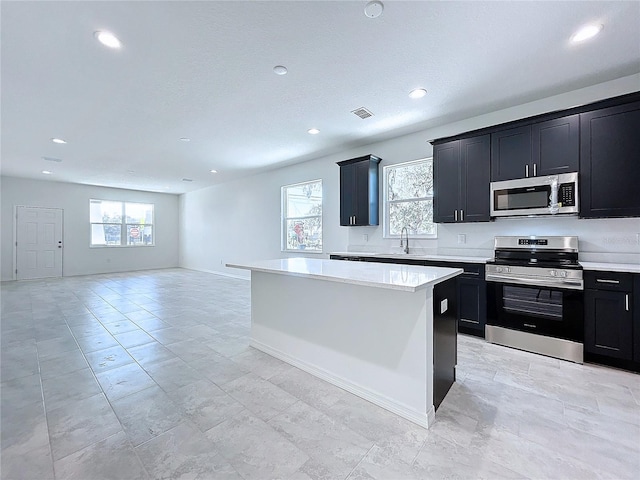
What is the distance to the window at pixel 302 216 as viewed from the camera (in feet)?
19.5

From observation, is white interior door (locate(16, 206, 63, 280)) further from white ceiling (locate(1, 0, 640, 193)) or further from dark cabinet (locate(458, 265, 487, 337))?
dark cabinet (locate(458, 265, 487, 337))

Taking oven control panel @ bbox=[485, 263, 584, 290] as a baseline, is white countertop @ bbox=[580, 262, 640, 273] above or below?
above

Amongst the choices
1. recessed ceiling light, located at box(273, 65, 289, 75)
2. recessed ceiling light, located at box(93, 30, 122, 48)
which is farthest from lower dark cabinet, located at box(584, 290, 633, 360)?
recessed ceiling light, located at box(93, 30, 122, 48)

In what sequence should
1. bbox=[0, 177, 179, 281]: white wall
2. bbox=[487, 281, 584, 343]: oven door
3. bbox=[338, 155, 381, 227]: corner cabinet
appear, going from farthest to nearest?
bbox=[0, 177, 179, 281]: white wall → bbox=[338, 155, 381, 227]: corner cabinet → bbox=[487, 281, 584, 343]: oven door

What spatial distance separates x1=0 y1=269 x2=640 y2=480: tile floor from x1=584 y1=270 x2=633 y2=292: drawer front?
2.48 feet

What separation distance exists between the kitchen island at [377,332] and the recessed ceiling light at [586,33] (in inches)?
81.9

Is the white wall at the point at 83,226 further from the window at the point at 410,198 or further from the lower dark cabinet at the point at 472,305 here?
the lower dark cabinet at the point at 472,305

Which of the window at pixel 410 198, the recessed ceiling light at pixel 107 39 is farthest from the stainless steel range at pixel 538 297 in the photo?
the recessed ceiling light at pixel 107 39

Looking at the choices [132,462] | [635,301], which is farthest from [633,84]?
[132,462]

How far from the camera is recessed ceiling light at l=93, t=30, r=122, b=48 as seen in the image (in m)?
2.22

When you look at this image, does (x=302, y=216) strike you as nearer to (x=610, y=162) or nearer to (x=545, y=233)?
(x=545, y=233)

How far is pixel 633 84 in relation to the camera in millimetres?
2857

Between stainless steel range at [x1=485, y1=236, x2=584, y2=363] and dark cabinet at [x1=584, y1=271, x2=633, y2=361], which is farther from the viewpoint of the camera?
stainless steel range at [x1=485, y1=236, x2=584, y2=363]

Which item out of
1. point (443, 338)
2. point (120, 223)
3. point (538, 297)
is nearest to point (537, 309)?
point (538, 297)
